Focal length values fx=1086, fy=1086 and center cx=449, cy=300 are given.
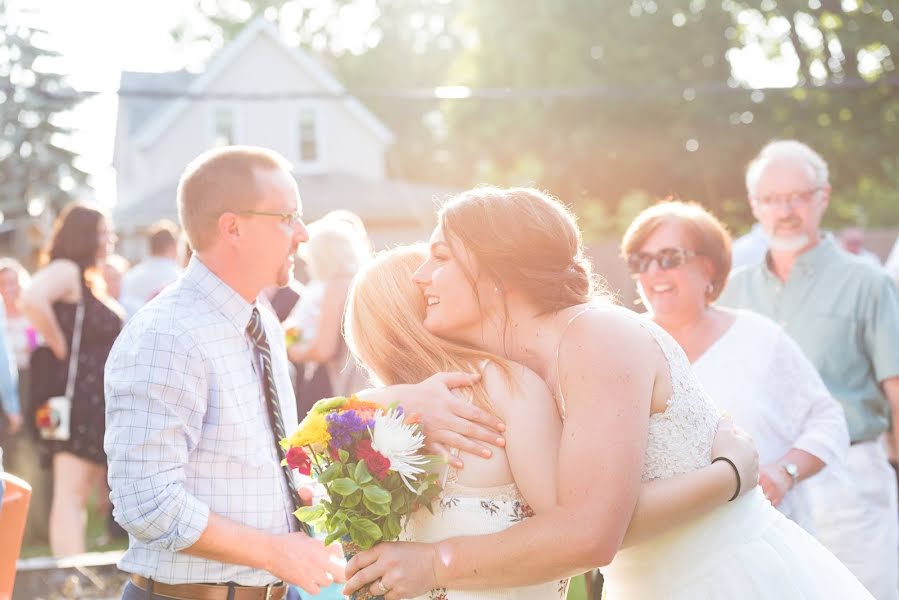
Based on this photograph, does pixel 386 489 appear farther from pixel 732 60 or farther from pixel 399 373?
pixel 732 60

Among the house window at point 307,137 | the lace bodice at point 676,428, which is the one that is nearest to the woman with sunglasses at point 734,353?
the lace bodice at point 676,428

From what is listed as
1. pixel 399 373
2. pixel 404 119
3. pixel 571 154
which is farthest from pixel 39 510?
pixel 404 119

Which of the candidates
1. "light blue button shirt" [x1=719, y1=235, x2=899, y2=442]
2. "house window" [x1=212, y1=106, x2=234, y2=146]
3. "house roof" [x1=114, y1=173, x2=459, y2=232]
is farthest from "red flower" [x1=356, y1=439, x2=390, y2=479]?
"house window" [x1=212, y1=106, x2=234, y2=146]

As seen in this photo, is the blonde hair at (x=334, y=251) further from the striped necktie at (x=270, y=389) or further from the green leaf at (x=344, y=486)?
the green leaf at (x=344, y=486)

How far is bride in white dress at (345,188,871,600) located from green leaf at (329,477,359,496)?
17cm

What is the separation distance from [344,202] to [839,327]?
25.8 meters

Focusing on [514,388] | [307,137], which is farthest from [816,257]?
[307,137]

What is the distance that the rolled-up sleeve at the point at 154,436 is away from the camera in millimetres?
3066

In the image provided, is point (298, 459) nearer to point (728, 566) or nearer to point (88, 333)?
point (728, 566)

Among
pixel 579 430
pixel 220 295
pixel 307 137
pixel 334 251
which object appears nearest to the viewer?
pixel 579 430

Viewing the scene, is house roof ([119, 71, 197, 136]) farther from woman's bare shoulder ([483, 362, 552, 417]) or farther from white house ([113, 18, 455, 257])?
woman's bare shoulder ([483, 362, 552, 417])

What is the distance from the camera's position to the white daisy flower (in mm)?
2555

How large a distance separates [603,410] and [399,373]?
1.95 ft

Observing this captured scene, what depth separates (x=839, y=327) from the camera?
521 cm
